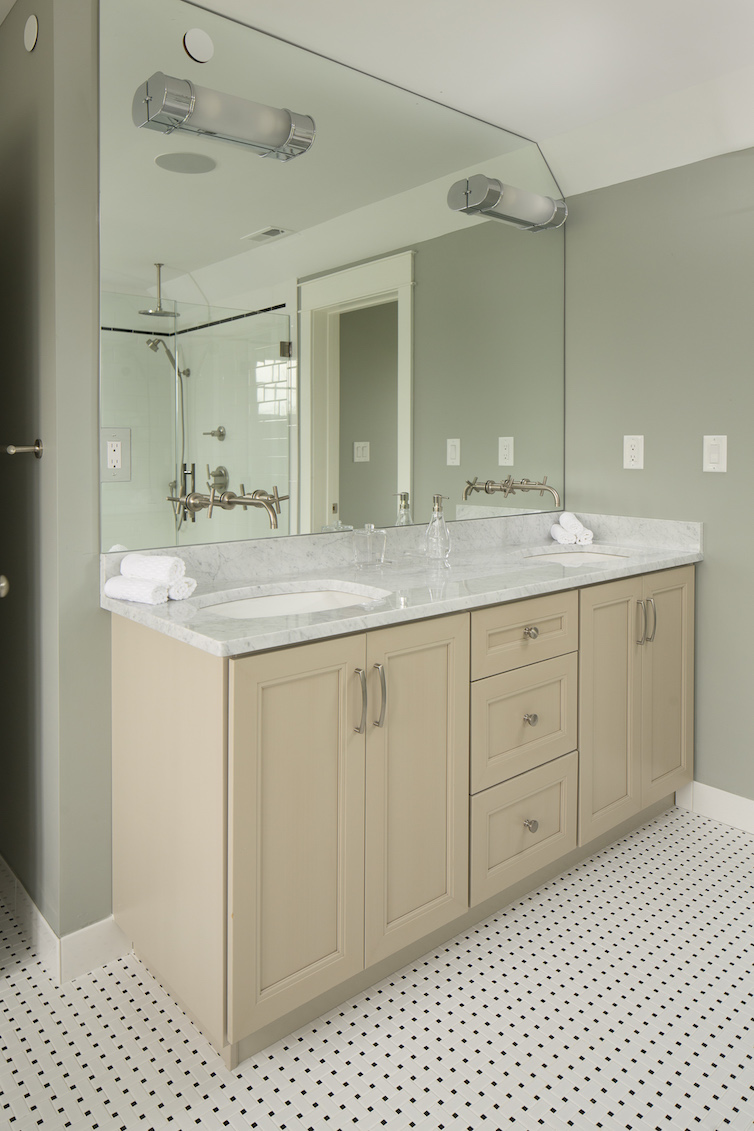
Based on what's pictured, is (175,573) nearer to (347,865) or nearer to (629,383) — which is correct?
(347,865)

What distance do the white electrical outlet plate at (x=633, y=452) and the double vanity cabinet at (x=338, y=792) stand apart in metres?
0.68

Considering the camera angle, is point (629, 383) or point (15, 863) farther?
point (629, 383)

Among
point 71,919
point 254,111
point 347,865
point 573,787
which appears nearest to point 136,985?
point 71,919

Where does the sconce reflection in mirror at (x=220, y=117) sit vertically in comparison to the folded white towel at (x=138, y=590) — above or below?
above

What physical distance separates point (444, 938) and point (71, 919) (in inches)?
35.6

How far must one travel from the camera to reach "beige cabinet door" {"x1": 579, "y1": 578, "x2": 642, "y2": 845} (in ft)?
7.34

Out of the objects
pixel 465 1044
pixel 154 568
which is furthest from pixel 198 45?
pixel 465 1044

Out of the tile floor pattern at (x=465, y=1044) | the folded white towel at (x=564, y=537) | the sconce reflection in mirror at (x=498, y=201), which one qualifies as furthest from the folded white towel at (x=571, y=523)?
the tile floor pattern at (x=465, y=1044)

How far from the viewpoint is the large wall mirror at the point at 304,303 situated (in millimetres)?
1820

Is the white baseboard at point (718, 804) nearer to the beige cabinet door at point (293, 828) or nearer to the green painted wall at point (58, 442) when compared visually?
the beige cabinet door at point (293, 828)

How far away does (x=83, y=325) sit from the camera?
5.70 ft

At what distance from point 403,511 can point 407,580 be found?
1.48 feet

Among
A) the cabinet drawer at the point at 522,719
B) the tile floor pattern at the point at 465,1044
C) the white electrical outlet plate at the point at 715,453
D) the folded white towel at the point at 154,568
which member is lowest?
the tile floor pattern at the point at 465,1044

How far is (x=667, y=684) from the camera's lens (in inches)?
100
